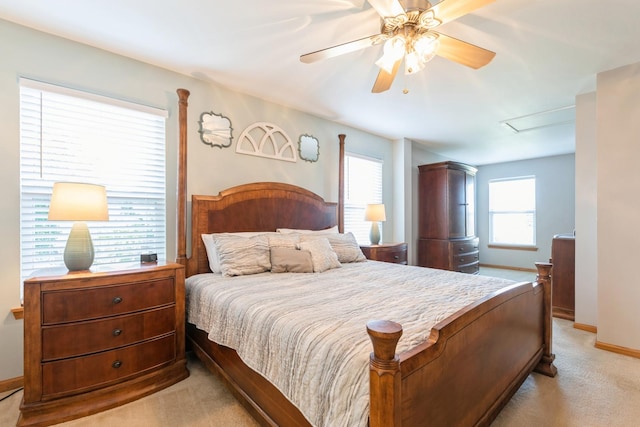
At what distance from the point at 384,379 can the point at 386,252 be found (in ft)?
9.87

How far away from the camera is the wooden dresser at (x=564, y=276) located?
136 inches

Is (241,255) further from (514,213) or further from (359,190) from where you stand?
(514,213)

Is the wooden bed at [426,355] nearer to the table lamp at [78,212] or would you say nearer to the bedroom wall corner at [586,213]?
the table lamp at [78,212]

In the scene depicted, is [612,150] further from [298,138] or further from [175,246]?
[175,246]

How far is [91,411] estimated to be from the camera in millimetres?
1759

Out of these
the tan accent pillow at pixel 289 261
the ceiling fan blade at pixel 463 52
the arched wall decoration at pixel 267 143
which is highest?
the ceiling fan blade at pixel 463 52

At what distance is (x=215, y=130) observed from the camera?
115 inches

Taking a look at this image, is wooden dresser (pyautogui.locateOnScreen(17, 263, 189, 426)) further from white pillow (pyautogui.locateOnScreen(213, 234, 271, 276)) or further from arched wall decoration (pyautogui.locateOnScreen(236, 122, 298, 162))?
arched wall decoration (pyautogui.locateOnScreen(236, 122, 298, 162))

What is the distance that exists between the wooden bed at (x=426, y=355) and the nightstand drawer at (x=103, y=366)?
0.98ft

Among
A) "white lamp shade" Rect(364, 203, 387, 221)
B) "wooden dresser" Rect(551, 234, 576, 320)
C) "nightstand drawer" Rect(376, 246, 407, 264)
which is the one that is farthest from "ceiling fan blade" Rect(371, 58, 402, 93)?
"wooden dresser" Rect(551, 234, 576, 320)

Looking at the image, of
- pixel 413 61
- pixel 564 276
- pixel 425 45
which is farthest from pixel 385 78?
pixel 564 276

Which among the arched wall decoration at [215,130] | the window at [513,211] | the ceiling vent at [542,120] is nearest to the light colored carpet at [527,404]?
the arched wall decoration at [215,130]

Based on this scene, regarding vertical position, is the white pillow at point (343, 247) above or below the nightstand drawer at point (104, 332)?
above

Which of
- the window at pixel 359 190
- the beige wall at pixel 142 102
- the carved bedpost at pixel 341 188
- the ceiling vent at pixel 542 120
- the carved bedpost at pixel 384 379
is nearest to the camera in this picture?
the carved bedpost at pixel 384 379
